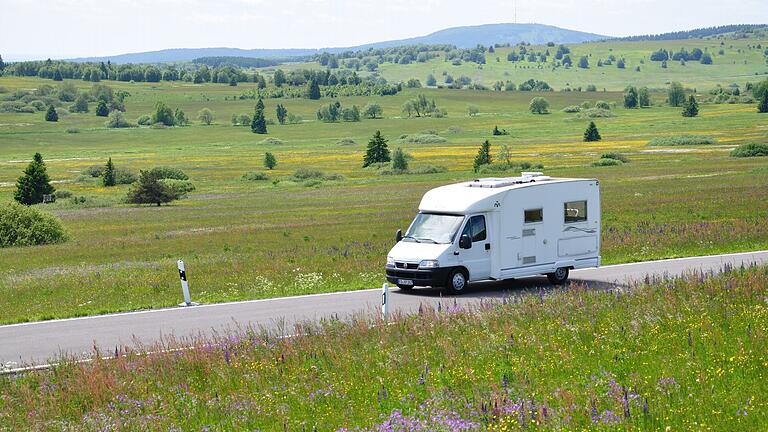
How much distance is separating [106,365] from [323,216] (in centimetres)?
4177

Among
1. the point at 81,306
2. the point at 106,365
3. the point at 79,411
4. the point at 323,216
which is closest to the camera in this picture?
the point at 79,411

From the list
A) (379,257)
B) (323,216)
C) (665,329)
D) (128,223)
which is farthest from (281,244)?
(665,329)

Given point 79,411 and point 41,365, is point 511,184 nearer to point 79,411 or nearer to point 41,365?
point 41,365

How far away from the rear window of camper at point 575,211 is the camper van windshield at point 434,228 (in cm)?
307

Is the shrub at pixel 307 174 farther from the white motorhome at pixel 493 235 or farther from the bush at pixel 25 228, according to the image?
the white motorhome at pixel 493 235

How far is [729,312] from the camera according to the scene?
15.9 m

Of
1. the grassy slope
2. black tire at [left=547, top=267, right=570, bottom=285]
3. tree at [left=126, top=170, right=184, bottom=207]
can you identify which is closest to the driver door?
black tire at [left=547, top=267, right=570, bottom=285]

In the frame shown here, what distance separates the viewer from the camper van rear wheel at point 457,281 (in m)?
24.9

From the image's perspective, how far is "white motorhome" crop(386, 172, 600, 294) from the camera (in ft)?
82.0

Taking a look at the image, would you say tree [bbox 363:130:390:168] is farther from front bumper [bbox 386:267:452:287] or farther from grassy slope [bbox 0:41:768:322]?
front bumper [bbox 386:267:452:287]

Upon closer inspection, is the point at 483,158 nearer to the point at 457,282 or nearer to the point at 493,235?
the point at 493,235

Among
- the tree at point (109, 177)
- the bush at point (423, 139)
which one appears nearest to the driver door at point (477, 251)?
the tree at point (109, 177)

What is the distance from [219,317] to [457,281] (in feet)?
20.2

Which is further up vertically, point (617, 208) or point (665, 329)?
point (665, 329)
